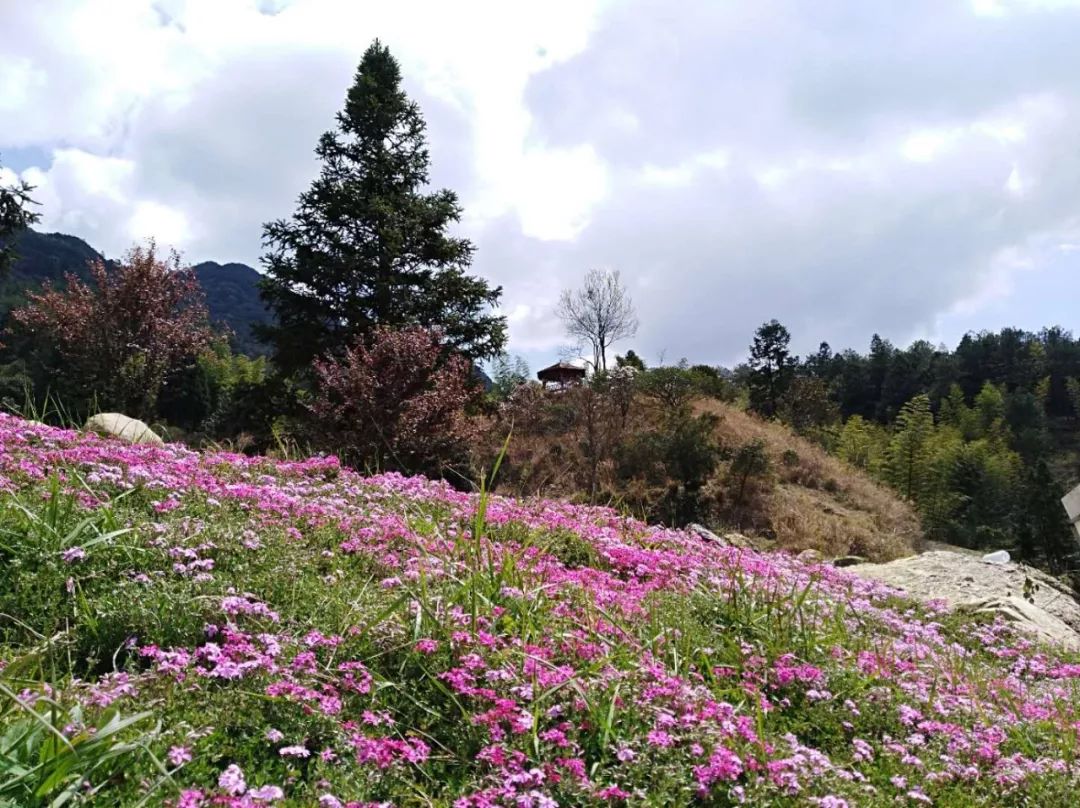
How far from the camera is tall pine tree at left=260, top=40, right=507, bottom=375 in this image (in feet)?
56.6

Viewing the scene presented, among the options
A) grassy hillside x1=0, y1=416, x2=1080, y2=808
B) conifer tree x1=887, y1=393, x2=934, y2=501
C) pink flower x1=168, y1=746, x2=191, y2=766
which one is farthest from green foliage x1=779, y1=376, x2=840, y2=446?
pink flower x1=168, y1=746, x2=191, y2=766

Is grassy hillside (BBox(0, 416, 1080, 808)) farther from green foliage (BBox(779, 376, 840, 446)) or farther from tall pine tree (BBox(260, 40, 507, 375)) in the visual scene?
green foliage (BBox(779, 376, 840, 446))

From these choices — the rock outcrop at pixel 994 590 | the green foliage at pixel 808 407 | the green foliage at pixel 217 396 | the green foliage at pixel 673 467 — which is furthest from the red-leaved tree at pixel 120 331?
the green foliage at pixel 808 407

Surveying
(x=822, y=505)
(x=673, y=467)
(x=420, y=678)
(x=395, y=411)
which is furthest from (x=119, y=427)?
(x=822, y=505)

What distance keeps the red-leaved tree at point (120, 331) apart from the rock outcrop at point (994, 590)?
11.4 metres

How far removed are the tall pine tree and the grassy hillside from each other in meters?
13.0

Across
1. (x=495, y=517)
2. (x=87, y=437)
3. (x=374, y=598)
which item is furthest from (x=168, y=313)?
(x=374, y=598)

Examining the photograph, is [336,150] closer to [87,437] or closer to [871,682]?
[87,437]

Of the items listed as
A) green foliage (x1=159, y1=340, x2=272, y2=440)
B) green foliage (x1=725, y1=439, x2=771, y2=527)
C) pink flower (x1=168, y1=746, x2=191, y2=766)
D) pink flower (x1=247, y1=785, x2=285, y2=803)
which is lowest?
pink flower (x1=247, y1=785, x2=285, y2=803)

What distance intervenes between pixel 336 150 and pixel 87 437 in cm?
1460

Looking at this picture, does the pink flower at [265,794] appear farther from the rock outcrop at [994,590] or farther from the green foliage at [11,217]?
the green foliage at [11,217]

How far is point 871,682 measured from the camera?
132 inches

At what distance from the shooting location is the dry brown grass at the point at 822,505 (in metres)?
12.1

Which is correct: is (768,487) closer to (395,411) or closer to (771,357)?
(395,411)
